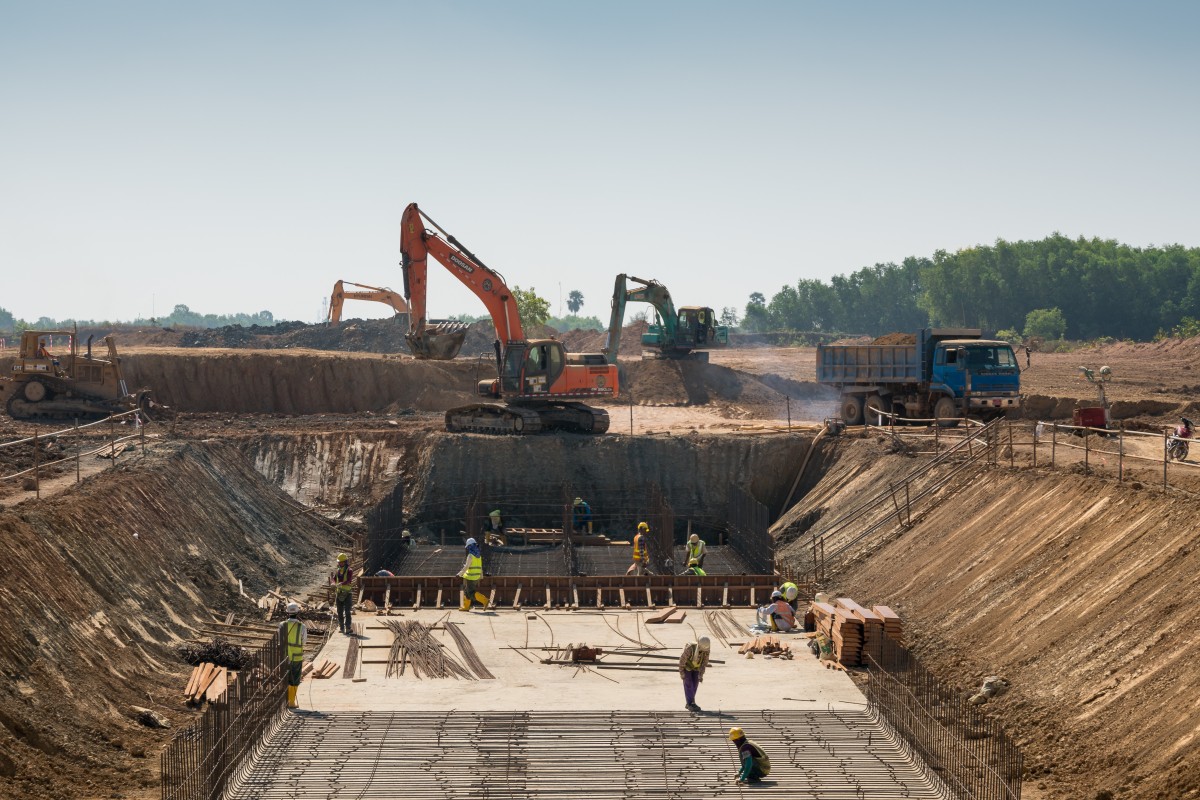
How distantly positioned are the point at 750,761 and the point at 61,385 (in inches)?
1298

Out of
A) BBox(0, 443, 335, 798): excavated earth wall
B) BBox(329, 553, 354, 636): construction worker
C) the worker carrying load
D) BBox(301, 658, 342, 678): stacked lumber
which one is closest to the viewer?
BBox(0, 443, 335, 798): excavated earth wall

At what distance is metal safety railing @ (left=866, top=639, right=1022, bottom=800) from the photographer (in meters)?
14.7

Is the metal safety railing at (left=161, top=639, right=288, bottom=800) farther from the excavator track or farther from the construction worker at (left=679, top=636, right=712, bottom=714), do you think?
the excavator track

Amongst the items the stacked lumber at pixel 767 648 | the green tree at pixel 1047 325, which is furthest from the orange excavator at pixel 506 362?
the green tree at pixel 1047 325

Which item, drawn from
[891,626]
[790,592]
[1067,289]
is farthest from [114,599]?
[1067,289]

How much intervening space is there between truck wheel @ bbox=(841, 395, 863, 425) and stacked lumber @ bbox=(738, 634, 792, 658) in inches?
733

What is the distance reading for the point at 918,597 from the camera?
23922 mm

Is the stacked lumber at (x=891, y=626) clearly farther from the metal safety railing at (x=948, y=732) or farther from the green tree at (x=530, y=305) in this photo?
the green tree at (x=530, y=305)

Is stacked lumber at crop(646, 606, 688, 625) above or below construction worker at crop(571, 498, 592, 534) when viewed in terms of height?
below

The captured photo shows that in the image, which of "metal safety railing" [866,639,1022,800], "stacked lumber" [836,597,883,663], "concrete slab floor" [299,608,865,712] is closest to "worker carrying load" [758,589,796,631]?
"concrete slab floor" [299,608,865,712]

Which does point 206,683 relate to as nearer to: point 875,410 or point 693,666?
point 693,666

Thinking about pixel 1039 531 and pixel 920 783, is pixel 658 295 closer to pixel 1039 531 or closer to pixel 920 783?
pixel 1039 531

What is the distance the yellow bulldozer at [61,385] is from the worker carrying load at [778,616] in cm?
2562

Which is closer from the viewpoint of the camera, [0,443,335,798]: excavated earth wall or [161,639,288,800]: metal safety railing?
[161,639,288,800]: metal safety railing
